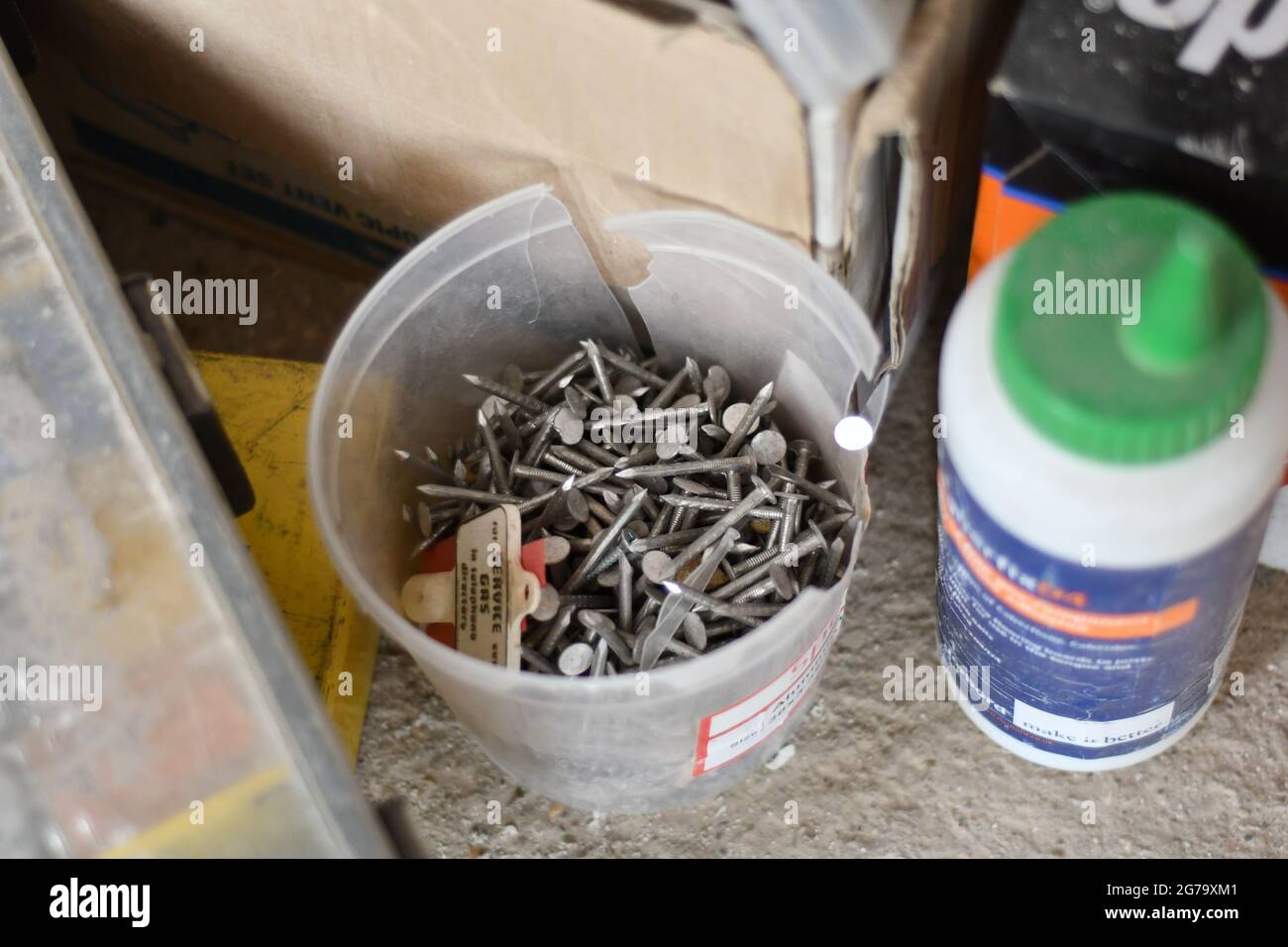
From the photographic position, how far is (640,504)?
0.87 meters

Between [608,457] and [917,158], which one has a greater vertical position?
[917,158]

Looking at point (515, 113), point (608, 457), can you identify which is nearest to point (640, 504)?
point (608, 457)

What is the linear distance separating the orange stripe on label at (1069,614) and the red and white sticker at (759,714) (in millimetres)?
125

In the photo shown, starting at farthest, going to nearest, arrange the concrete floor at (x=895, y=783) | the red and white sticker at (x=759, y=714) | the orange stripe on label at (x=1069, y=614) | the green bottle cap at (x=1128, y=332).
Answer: the concrete floor at (x=895, y=783) < the red and white sticker at (x=759, y=714) < the orange stripe on label at (x=1069, y=614) < the green bottle cap at (x=1128, y=332)

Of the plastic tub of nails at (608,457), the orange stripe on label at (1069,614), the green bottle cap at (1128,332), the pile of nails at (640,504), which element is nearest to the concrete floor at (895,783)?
the plastic tub of nails at (608,457)

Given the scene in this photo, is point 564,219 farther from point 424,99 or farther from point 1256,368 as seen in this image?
point 1256,368

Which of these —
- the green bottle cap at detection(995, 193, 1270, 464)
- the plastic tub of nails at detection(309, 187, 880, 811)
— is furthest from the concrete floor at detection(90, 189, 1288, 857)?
the green bottle cap at detection(995, 193, 1270, 464)

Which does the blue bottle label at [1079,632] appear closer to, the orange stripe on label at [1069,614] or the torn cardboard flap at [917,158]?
the orange stripe on label at [1069,614]

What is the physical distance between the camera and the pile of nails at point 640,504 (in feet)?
2.75

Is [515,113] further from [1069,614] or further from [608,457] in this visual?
[1069,614]

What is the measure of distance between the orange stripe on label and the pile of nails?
0.12 meters

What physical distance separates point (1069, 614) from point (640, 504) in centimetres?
28
